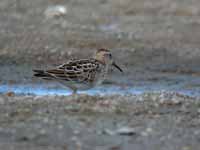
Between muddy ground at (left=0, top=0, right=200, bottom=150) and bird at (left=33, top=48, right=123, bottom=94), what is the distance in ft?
2.05

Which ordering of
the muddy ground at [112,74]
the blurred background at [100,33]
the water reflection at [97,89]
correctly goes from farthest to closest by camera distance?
the blurred background at [100,33], the water reflection at [97,89], the muddy ground at [112,74]

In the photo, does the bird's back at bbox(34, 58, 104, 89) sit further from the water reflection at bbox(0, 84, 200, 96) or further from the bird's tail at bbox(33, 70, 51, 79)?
the water reflection at bbox(0, 84, 200, 96)

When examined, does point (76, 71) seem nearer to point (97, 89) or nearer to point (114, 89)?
point (97, 89)

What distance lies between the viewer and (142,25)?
21.6 m

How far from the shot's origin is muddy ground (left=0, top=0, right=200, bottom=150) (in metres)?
9.52

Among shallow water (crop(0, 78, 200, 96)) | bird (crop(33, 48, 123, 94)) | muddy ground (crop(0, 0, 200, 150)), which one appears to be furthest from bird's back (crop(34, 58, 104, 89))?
shallow water (crop(0, 78, 200, 96))

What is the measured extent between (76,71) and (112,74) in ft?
11.7

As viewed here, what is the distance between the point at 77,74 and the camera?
12570mm

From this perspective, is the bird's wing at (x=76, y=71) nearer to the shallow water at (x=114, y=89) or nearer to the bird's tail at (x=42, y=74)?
the bird's tail at (x=42, y=74)

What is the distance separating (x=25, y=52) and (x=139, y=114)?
288 inches

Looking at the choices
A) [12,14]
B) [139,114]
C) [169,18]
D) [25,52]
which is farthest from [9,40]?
[139,114]

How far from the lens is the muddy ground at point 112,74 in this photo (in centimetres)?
952

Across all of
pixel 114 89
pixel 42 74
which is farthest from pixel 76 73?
pixel 114 89

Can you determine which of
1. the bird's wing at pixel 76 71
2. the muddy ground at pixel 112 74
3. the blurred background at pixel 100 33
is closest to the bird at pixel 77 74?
the bird's wing at pixel 76 71
